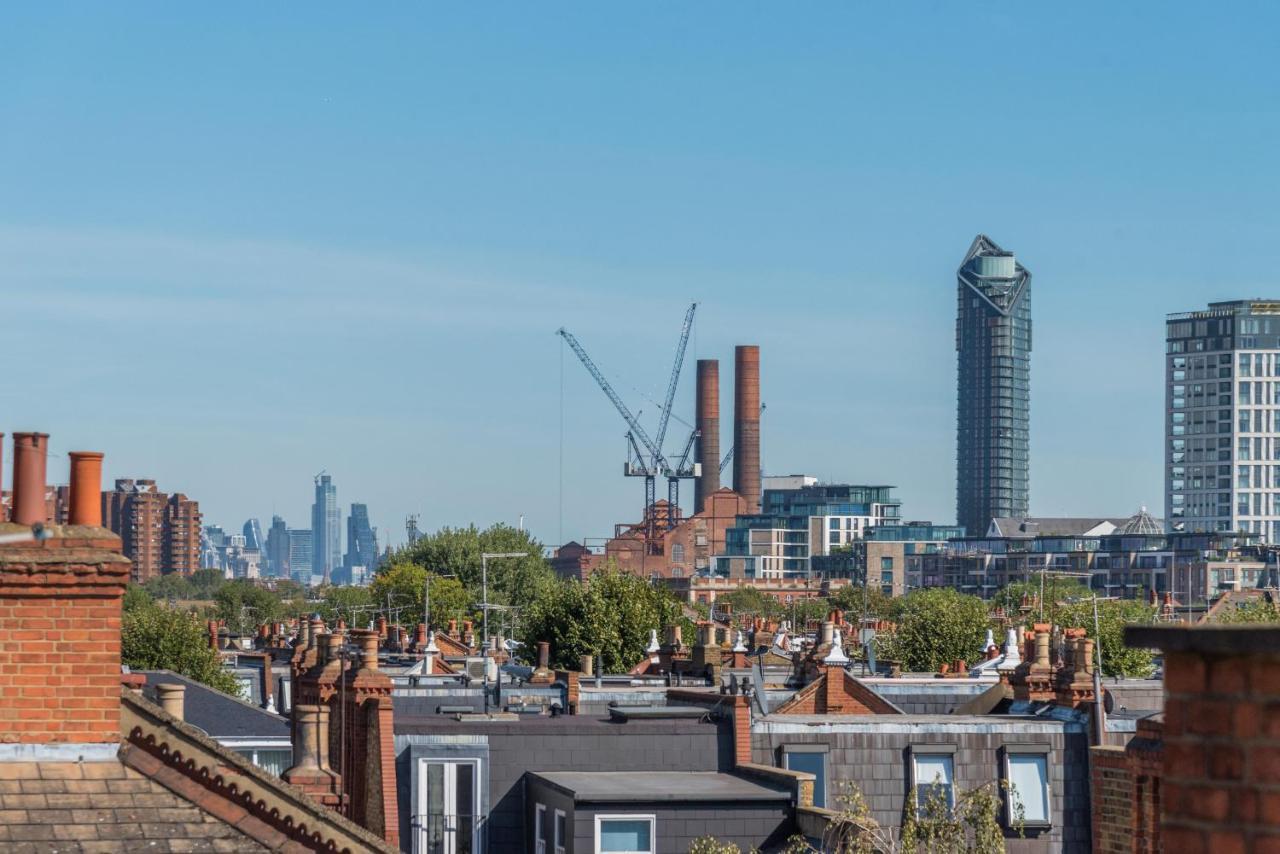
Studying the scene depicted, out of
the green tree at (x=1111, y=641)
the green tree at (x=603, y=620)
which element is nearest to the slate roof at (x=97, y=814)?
the green tree at (x=1111, y=641)

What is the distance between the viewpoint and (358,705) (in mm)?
28875

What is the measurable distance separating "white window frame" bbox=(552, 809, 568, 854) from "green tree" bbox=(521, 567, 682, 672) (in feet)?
221

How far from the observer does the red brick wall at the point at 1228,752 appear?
5.36 metres

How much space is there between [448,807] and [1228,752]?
25.2m

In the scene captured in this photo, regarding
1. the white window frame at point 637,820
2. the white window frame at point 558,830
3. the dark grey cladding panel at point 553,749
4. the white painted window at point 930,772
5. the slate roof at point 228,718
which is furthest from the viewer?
the slate roof at point 228,718

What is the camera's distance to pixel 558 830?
92.8 ft

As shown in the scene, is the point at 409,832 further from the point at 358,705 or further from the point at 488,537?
the point at 488,537

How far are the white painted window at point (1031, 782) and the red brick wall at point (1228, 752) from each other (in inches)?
1058

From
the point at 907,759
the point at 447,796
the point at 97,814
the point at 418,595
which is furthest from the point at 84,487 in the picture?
the point at 418,595

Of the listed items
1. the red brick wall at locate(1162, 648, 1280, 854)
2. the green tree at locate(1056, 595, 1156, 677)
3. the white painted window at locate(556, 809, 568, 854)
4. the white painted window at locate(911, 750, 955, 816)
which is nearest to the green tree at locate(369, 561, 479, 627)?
the green tree at locate(1056, 595, 1156, 677)

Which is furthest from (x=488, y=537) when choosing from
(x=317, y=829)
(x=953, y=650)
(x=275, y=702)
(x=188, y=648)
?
(x=317, y=829)

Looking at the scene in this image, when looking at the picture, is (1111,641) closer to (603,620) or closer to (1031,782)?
(603,620)

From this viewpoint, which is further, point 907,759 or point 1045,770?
point 1045,770

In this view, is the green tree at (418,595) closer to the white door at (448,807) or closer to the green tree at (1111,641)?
the green tree at (1111,641)
